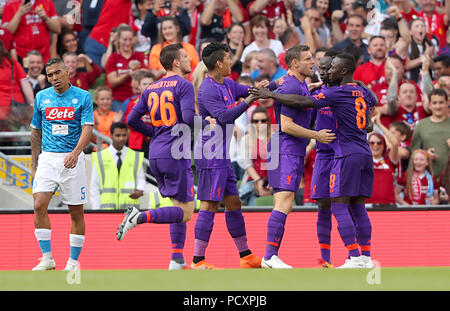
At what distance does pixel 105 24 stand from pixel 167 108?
6.64 m

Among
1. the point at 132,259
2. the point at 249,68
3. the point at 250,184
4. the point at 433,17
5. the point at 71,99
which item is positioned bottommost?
the point at 132,259

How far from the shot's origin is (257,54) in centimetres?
1459

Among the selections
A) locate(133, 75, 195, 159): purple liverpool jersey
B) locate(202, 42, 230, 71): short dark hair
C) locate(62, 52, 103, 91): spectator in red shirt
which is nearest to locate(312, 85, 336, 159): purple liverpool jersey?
locate(202, 42, 230, 71): short dark hair

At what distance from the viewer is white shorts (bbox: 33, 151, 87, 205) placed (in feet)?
31.7

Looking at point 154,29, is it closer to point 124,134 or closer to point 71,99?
point 124,134

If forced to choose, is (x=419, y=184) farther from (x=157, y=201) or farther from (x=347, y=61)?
(x=347, y=61)

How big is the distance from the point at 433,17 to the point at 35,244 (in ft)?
28.4

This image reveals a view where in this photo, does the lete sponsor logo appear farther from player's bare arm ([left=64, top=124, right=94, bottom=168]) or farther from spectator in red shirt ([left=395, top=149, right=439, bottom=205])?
spectator in red shirt ([left=395, top=149, right=439, bottom=205])

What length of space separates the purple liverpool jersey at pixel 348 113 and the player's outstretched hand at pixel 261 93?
0.49 metres

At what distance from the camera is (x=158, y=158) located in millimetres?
9500

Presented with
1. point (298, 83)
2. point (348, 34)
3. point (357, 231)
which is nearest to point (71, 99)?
point (298, 83)

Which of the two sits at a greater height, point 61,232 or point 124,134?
point 124,134

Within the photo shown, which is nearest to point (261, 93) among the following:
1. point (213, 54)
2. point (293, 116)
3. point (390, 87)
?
point (293, 116)

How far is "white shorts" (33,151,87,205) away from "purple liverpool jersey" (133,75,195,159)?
0.95m
